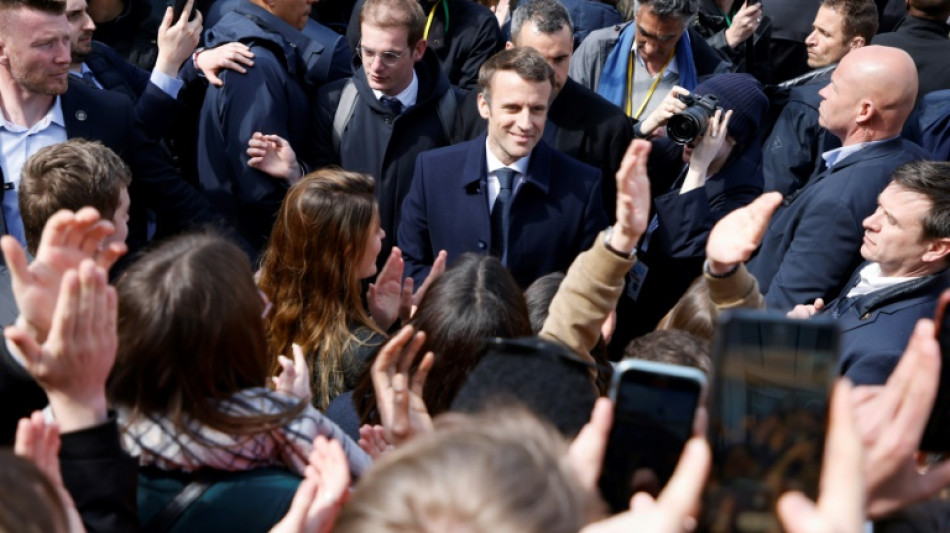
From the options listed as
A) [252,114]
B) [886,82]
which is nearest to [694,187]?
[886,82]

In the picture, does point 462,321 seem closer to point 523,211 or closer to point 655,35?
point 523,211

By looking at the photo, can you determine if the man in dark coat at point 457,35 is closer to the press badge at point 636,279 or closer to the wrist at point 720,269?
the press badge at point 636,279

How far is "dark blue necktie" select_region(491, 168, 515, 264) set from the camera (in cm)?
392

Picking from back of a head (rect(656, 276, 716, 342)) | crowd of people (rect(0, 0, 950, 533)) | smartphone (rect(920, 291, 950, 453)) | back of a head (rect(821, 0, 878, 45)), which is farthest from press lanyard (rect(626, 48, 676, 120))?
smartphone (rect(920, 291, 950, 453))

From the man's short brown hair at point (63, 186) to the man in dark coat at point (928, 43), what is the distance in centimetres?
428

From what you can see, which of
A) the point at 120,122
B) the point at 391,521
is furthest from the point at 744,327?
the point at 120,122

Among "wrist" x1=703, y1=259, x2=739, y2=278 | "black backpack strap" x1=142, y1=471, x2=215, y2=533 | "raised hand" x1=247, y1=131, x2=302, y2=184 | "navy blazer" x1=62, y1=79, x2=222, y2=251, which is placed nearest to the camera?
"black backpack strap" x1=142, y1=471, x2=215, y2=533

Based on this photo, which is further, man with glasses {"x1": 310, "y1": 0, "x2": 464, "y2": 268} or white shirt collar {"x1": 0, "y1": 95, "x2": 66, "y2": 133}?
man with glasses {"x1": 310, "y1": 0, "x2": 464, "y2": 268}

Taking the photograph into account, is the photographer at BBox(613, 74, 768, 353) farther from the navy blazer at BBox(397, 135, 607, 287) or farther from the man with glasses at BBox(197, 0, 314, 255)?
the man with glasses at BBox(197, 0, 314, 255)

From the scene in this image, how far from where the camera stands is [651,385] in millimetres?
1349

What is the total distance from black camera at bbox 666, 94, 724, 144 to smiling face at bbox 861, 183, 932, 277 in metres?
0.84

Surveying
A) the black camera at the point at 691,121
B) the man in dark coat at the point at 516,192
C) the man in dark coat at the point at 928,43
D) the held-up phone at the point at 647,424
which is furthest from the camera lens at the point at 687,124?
the held-up phone at the point at 647,424

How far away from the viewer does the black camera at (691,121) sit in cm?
402

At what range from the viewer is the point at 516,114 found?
3.87 m
